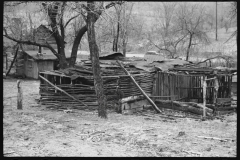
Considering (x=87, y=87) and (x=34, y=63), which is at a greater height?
(x=34, y=63)

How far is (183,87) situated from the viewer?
49.1 feet

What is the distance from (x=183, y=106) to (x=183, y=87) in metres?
1.42

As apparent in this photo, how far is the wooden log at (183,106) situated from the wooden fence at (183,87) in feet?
1.26

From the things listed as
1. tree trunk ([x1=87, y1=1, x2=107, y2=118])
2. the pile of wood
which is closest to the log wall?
the pile of wood

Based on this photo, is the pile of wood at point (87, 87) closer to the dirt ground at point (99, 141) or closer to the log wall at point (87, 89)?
the log wall at point (87, 89)

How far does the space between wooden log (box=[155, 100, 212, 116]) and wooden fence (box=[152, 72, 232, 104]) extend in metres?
0.38

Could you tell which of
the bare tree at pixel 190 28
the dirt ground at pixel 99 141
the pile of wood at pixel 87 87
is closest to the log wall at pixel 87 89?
the pile of wood at pixel 87 87

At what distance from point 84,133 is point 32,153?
2.12 meters

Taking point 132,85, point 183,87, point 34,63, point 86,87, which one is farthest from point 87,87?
point 34,63

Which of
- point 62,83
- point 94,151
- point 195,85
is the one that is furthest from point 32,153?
point 195,85

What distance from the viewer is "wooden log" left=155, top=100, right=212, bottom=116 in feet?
43.4

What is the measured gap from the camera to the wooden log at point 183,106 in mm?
13227

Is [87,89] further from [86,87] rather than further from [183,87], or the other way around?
[183,87]

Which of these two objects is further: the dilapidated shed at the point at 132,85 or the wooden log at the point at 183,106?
the dilapidated shed at the point at 132,85
